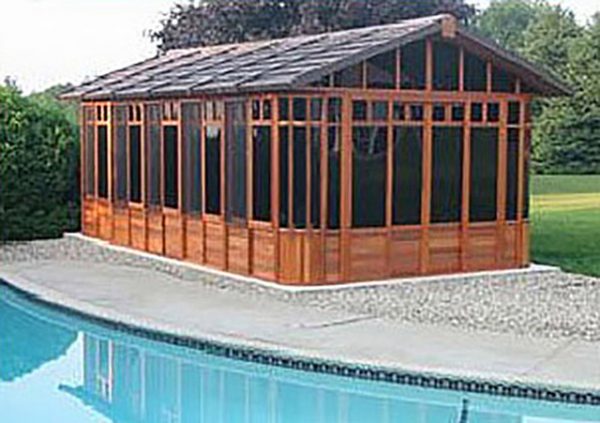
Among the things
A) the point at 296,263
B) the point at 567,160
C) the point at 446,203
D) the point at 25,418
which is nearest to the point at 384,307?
the point at 296,263

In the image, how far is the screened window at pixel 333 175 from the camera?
47.4 ft

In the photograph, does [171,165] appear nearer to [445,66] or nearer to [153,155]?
[153,155]

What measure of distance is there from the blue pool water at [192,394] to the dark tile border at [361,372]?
0.19 feet

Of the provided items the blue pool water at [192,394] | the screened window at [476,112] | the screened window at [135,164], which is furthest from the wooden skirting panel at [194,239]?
the screened window at [476,112]

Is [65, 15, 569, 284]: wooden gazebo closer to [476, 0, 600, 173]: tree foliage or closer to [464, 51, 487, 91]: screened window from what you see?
[464, 51, 487, 91]: screened window

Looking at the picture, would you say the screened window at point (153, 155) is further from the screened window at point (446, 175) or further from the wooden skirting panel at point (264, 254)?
the screened window at point (446, 175)

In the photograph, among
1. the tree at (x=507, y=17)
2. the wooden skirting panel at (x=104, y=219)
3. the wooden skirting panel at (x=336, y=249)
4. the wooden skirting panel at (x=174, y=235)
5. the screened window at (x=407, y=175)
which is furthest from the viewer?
the tree at (x=507, y=17)

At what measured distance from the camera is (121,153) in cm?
1916

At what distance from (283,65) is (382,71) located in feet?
4.48

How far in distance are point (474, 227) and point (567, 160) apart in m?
25.4

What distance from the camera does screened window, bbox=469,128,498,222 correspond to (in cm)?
1581

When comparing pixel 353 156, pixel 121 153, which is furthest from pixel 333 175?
pixel 121 153

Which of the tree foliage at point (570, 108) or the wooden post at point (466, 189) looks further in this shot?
the tree foliage at point (570, 108)

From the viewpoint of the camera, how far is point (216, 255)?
16.1m
